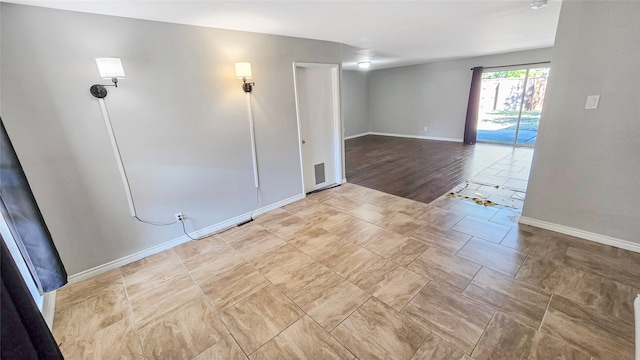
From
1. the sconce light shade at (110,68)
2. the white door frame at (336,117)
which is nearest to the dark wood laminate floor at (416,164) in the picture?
the white door frame at (336,117)

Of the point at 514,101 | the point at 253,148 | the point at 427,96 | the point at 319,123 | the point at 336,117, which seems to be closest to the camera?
the point at 253,148

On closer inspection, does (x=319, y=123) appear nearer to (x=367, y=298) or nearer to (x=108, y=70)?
(x=108, y=70)

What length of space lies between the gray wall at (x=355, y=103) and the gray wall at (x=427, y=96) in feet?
0.84

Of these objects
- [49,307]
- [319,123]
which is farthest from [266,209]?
[49,307]

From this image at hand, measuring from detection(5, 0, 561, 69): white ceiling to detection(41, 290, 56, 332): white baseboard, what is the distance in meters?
2.19

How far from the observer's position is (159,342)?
172 centimetres

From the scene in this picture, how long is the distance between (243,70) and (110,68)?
3.83 feet

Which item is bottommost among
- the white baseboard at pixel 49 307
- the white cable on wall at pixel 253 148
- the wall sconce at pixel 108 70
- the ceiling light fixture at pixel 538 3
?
the white baseboard at pixel 49 307

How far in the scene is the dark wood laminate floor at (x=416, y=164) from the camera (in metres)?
4.30

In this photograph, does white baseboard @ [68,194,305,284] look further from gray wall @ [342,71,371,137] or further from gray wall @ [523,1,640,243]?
gray wall @ [342,71,371,137]

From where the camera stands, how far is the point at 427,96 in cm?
800

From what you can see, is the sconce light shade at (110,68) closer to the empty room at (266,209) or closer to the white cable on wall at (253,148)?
the empty room at (266,209)

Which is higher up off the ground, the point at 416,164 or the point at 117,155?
the point at 117,155

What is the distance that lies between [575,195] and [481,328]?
196 cm
